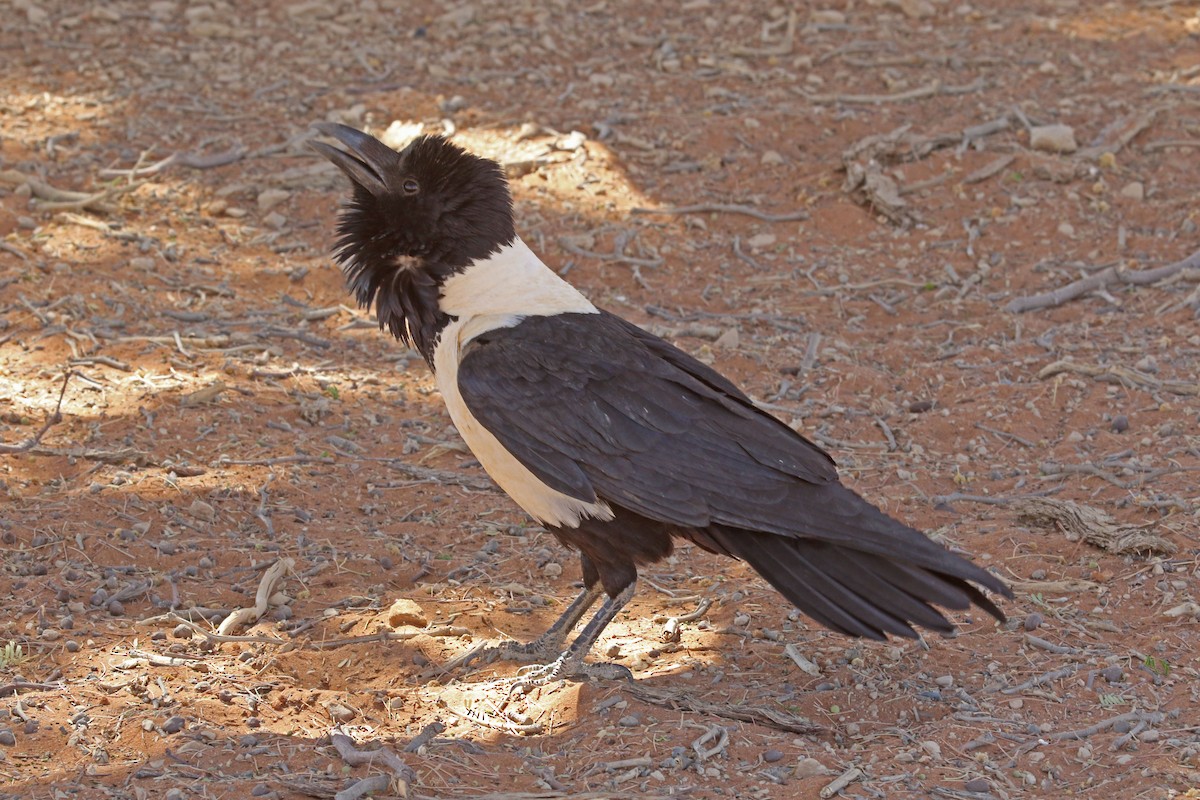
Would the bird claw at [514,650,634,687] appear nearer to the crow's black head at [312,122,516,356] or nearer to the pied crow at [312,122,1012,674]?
the pied crow at [312,122,1012,674]

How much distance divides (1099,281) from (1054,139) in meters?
1.47

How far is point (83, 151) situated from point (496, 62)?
287 cm

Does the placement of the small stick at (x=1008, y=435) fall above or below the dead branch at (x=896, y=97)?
below

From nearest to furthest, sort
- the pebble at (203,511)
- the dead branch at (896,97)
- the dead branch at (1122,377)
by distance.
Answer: the pebble at (203,511), the dead branch at (1122,377), the dead branch at (896,97)

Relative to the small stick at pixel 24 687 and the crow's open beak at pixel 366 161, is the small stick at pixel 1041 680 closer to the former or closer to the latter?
the crow's open beak at pixel 366 161

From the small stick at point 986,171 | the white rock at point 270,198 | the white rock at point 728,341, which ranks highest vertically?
the small stick at point 986,171

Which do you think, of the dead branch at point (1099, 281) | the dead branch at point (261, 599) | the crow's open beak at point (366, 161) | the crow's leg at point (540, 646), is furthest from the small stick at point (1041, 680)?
the dead branch at point (1099, 281)

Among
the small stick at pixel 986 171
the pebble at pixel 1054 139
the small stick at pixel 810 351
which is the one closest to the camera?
the small stick at pixel 810 351

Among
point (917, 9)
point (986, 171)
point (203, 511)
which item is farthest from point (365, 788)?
point (917, 9)

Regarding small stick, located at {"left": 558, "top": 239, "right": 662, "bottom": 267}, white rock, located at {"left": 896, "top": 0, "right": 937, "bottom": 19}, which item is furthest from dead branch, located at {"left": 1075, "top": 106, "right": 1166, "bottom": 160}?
small stick, located at {"left": 558, "top": 239, "right": 662, "bottom": 267}

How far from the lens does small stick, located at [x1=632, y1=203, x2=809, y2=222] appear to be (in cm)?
812

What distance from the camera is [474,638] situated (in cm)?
481

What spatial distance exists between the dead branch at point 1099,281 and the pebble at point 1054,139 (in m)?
Answer: 1.33

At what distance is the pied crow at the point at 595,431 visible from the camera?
4125mm
